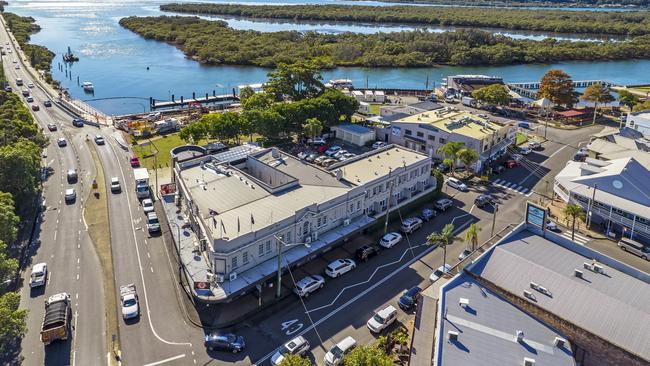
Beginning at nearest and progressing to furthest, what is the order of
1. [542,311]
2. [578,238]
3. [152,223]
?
[542,311], [152,223], [578,238]

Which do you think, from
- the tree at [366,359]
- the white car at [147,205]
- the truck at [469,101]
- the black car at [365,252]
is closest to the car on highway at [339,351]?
the tree at [366,359]

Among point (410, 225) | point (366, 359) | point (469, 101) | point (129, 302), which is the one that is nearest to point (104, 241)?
point (129, 302)

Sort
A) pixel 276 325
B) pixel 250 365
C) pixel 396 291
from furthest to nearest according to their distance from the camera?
pixel 396 291
pixel 276 325
pixel 250 365

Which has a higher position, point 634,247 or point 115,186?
point 115,186

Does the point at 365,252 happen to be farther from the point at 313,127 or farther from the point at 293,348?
the point at 313,127

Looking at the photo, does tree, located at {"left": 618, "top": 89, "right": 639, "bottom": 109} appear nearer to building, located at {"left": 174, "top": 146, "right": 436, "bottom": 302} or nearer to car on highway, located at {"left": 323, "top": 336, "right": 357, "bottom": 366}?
building, located at {"left": 174, "top": 146, "right": 436, "bottom": 302}

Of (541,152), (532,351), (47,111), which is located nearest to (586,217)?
(541,152)

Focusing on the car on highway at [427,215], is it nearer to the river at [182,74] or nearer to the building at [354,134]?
the building at [354,134]

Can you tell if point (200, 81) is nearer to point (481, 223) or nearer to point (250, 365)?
point (481, 223)
